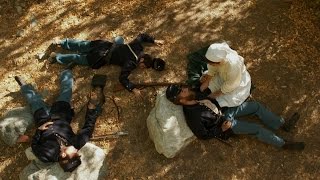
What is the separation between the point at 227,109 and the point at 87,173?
2.76 m

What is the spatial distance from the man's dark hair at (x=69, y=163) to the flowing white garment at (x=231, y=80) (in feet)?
8.98

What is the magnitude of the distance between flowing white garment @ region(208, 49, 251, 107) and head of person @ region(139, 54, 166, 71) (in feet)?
3.92

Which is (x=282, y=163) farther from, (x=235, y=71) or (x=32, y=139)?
(x=32, y=139)

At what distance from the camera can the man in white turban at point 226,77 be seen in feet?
22.8

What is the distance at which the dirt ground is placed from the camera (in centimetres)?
745

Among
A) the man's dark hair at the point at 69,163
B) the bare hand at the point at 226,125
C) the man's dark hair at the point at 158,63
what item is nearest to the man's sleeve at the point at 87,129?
the man's dark hair at the point at 69,163

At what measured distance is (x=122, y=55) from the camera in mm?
8367

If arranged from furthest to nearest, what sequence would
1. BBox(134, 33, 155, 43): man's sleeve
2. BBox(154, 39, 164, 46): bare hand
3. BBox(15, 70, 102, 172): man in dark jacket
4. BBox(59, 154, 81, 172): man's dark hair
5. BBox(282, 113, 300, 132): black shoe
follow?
BBox(154, 39, 164, 46): bare hand < BBox(134, 33, 155, 43): man's sleeve < BBox(282, 113, 300, 132): black shoe < BBox(15, 70, 102, 172): man in dark jacket < BBox(59, 154, 81, 172): man's dark hair

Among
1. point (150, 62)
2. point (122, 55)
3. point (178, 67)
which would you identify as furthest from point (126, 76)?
point (178, 67)

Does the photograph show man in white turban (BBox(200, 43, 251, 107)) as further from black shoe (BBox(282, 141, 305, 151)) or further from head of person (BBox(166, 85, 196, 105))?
black shoe (BBox(282, 141, 305, 151))

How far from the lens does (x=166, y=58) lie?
8.71 m

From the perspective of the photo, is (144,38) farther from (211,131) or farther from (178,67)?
(211,131)

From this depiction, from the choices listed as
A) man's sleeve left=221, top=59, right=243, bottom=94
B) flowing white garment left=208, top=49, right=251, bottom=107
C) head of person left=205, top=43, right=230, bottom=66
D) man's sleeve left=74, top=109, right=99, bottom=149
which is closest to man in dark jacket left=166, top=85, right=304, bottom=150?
flowing white garment left=208, top=49, right=251, bottom=107

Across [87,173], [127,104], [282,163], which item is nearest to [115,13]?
[127,104]
